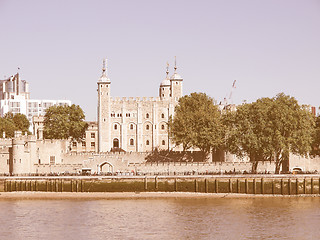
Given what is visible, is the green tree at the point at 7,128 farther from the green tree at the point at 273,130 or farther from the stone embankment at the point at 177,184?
the green tree at the point at 273,130

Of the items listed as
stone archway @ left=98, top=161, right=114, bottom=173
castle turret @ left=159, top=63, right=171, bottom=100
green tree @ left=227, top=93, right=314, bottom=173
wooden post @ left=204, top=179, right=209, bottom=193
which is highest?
castle turret @ left=159, top=63, right=171, bottom=100

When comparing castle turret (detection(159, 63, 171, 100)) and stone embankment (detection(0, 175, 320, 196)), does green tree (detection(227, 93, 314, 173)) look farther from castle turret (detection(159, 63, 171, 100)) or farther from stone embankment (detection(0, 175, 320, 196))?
castle turret (detection(159, 63, 171, 100))

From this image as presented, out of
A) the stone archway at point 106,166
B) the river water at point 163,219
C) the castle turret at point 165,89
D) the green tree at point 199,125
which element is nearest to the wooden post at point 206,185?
the river water at point 163,219

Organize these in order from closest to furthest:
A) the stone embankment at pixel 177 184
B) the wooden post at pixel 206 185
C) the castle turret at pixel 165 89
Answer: the stone embankment at pixel 177 184
the wooden post at pixel 206 185
the castle turret at pixel 165 89

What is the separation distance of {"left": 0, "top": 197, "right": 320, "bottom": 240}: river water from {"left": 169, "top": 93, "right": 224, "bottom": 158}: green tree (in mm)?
26404

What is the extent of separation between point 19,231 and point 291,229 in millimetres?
25326

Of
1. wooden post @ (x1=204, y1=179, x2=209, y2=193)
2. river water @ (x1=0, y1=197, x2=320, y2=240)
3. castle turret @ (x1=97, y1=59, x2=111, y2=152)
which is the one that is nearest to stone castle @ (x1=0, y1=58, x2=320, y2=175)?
castle turret @ (x1=97, y1=59, x2=111, y2=152)

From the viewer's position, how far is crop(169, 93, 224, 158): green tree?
114m

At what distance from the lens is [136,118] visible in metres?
141

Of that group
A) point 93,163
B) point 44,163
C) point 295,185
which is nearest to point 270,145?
point 295,185

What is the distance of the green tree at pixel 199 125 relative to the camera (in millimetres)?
113750

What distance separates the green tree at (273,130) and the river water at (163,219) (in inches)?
587

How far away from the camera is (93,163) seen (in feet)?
363

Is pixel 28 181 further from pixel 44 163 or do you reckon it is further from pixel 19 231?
pixel 19 231
